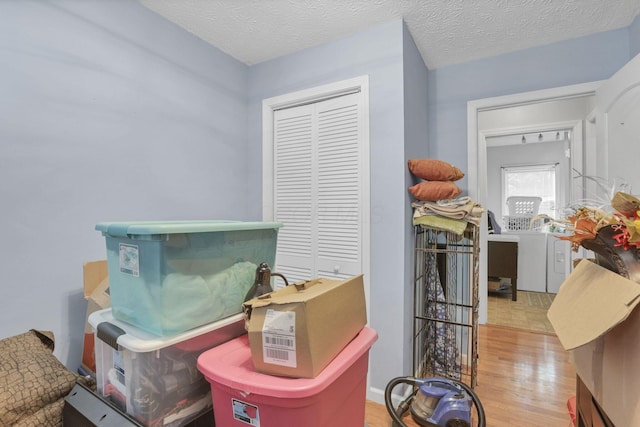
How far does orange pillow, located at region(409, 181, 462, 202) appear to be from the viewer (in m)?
1.99

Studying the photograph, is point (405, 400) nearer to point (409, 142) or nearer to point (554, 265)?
point (409, 142)

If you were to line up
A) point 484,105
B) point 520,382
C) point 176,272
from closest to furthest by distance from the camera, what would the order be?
point 176,272 < point 520,382 < point 484,105

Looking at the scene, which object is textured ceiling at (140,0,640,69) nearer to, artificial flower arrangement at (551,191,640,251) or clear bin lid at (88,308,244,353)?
artificial flower arrangement at (551,191,640,251)

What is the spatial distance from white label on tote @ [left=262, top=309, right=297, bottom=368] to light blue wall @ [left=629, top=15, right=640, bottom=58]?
269 cm

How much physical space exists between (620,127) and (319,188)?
1821mm

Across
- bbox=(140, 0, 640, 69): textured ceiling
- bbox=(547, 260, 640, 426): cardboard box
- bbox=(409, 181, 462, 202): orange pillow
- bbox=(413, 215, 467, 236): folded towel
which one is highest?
bbox=(140, 0, 640, 69): textured ceiling

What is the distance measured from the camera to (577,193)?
2682mm

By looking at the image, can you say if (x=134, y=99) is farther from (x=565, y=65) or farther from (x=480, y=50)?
(x=565, y=65)

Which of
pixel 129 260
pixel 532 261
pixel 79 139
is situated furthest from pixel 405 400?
pixel 532 261

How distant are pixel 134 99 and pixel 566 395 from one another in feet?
11.0

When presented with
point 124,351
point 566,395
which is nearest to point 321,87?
point 124,351

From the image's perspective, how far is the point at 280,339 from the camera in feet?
2.59

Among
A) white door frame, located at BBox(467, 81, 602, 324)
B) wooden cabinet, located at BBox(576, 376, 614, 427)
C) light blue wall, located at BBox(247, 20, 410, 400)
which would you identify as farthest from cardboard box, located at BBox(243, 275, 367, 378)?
white door frame, located at BBox(467, 81, 602, 324)

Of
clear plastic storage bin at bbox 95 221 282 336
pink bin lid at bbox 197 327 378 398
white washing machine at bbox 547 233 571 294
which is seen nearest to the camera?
pink bin lid at bbox 197 327 378 398
